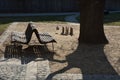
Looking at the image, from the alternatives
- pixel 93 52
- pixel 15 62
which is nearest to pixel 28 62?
pixel 15 62

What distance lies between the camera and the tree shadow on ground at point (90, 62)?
8.36 m

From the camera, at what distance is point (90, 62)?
9.37 metres

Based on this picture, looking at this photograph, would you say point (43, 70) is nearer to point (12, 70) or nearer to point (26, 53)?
point (12, 70)

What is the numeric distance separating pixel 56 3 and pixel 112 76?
826 inches

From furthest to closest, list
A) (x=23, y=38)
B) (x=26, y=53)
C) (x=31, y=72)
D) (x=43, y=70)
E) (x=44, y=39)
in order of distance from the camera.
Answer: (x=23, y=38) < (x=44, y=39) < (x=26, y=53) < (x=43, y=70) < (x=31, y=72)

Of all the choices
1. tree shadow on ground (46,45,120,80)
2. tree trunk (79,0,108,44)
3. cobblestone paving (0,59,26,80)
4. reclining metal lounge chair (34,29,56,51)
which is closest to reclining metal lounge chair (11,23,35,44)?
reclining metal lounge chair (34,29,56,51)

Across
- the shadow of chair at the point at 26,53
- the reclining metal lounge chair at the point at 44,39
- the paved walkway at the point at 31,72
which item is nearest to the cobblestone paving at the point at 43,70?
the paved walkway at the point at 31,72

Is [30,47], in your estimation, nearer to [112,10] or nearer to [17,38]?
[17,38]

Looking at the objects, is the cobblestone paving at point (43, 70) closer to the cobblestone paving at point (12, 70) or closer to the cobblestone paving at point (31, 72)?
the cobblestone paving at point (31, 72)

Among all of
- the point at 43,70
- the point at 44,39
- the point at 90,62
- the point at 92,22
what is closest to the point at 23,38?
the point at 44,39

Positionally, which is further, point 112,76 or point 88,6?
point 88,6

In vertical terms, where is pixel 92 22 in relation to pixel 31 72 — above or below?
above

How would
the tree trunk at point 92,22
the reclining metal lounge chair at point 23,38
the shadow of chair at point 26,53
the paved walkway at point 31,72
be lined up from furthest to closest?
1. the tree trunk at point 92,22
2. the reclining metal lounge chair at point 23,38
3. the shadow of chair at point 26,53
4. the paved walkway at point 31,72

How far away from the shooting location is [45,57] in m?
9.90
